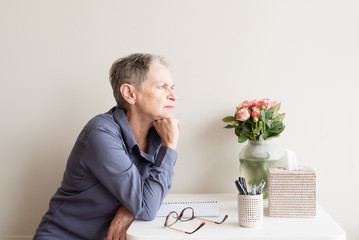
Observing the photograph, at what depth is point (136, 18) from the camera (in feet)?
5.73

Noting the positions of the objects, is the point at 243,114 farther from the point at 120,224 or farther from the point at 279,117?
the point at 120,224

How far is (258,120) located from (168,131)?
38 cm

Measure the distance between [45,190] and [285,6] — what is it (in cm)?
143

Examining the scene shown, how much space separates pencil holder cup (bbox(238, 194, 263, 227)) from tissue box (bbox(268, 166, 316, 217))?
5.3 inches

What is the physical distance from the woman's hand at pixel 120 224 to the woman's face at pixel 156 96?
393 millimetres

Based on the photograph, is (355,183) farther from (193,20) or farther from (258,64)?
(193,20)

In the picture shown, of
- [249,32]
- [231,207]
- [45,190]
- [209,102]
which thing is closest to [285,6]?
[249,32]

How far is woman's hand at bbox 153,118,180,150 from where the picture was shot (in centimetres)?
142

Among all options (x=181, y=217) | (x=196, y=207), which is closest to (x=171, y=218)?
(x=181, y=217)

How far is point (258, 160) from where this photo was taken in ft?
4.96

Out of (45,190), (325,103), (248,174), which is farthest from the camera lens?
(45,190)

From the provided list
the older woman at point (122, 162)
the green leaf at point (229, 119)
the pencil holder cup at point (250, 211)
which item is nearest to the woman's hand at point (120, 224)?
the older woman at point (122, 162)

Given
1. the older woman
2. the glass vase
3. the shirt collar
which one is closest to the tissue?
the glass vase

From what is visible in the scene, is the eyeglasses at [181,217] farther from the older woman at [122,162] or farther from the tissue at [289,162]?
the tissue at [289,162]
